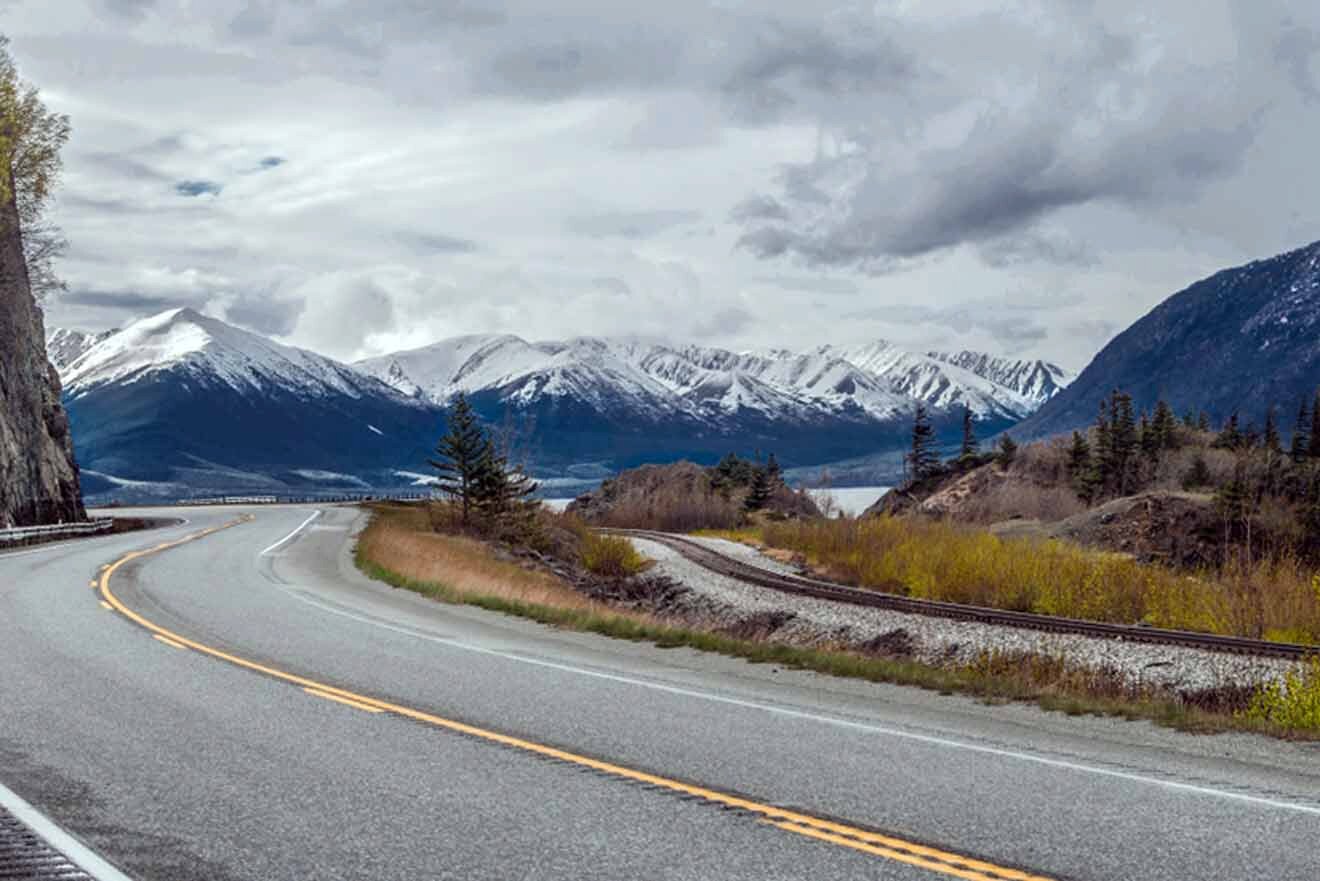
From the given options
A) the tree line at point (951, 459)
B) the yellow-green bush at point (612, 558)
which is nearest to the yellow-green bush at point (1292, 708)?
the yellow-green bush at point (612, 558)

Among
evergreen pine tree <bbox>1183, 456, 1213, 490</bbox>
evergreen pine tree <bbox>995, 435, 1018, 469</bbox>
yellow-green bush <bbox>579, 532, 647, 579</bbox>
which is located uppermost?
→ evergreen pine tree <bbox>995, 435, 1018, 469</bbox>

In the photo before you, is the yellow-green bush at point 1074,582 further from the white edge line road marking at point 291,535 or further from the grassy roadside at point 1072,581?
the white edge line road marking at point 291,535

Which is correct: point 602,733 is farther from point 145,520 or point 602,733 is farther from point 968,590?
point 145,520

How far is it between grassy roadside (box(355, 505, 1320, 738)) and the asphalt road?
0.50 meters

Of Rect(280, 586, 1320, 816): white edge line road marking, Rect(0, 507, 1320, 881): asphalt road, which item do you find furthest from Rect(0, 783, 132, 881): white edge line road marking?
Rect(280, 586, 1320, 816): white edge line road marking

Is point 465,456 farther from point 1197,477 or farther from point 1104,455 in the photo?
point 1104,455

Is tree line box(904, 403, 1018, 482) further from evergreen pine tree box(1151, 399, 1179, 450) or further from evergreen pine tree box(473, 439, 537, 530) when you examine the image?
evergreen pine tree box(473, 439, 537, 530)

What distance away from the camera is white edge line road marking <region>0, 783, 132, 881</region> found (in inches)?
246

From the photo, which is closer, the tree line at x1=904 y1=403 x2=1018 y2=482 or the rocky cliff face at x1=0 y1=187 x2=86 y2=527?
the rocky cliff face at x1=0 y1=187 x2=86 y2=527

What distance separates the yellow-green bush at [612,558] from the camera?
4309 cm

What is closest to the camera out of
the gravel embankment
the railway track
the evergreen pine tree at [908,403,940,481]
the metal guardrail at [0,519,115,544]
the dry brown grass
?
the gravel embankment

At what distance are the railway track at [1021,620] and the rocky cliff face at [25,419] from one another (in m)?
25.6

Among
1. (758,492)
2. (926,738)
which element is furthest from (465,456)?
(926,738)

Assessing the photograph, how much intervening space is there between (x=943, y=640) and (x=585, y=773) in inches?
633
